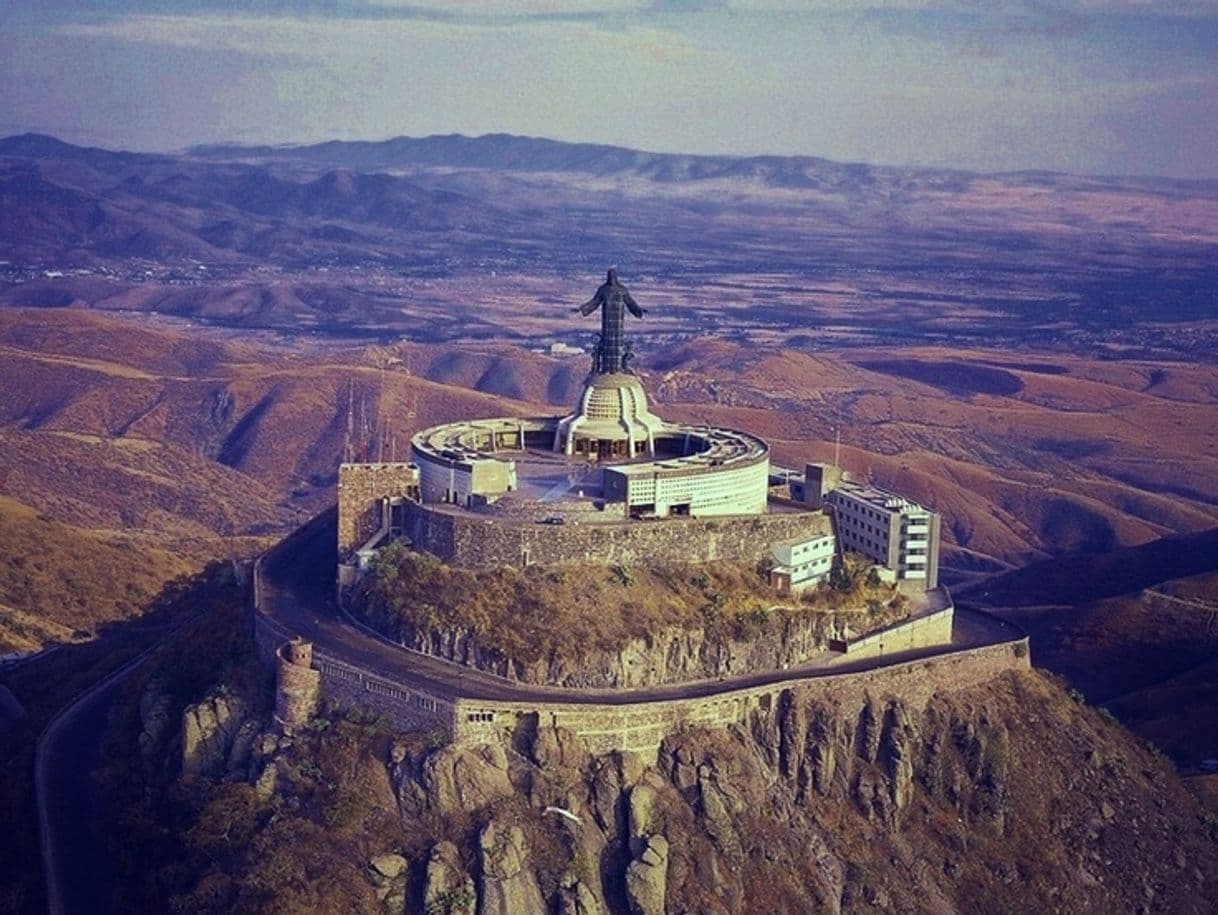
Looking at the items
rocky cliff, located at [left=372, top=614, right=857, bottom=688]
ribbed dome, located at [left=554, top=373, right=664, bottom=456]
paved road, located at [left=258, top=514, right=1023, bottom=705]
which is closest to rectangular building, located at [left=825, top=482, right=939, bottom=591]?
paved road, located at [left=258, top=514, right=1023, bottom=705]

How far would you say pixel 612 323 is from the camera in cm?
7219

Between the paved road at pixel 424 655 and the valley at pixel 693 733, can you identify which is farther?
the paved road at pixel 424 655

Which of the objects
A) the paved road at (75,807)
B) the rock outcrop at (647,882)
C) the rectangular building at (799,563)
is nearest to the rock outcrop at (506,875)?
the rock outcrop at (647,882)

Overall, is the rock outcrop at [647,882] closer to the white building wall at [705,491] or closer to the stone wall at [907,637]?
the stone wall at [907,637]

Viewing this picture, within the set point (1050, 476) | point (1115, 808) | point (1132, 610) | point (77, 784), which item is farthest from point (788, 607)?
point (1050, 476)

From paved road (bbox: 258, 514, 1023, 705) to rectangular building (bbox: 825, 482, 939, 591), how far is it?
9.78 ft

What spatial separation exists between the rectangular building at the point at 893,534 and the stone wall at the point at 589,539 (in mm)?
4209

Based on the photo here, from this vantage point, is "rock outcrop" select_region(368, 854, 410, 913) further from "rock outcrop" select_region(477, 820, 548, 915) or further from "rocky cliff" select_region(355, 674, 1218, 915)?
"rock outcrop" select_region(477, 820, 548, 915)

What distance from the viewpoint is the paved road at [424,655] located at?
2279 inches

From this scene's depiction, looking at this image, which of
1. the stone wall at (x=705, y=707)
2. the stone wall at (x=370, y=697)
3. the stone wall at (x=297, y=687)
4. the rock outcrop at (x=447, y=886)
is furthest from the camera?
the stone wall at (x=297, y=687)

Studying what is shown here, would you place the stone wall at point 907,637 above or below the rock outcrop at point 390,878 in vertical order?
above

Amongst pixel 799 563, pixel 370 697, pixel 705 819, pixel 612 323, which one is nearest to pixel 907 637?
pixel 799 563

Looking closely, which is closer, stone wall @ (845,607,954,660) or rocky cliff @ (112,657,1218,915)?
rocky cliff @ (112,657,1218,915)

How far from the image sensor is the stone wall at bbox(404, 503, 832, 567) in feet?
205
